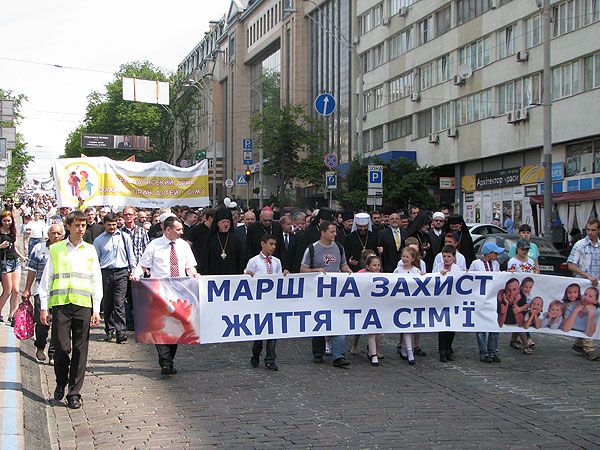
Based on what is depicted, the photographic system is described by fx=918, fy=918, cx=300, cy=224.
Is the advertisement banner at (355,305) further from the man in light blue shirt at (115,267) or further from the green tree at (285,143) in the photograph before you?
the green tree at (285,143)

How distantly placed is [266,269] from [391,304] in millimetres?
1619

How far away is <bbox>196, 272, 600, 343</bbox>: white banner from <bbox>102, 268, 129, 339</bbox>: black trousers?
2661mm

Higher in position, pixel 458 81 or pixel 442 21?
pixel 442 21

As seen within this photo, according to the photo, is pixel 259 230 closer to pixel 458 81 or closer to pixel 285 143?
pixel 458 81

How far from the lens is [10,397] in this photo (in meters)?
8.06

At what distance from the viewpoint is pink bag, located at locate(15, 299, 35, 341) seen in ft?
30.8

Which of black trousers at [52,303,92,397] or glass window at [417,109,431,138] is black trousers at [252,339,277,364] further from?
glass window at [417,109,431,138]


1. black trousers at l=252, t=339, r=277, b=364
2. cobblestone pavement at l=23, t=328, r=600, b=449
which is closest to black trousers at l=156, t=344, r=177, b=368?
cobblestone pavement at l=23, t=328, r=600, b=449

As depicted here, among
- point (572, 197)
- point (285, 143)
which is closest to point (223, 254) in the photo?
point (572, 197)

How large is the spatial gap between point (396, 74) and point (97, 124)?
176 feet

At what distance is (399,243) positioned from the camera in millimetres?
14352

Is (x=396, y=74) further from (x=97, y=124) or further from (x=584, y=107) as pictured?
(x=97, y=124)

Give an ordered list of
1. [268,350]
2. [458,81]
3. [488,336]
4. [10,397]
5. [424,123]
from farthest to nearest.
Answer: [424,123] < [458,81] < [488,336] < [268,350] < [10,397]

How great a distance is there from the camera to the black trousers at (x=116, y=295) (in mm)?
12695
